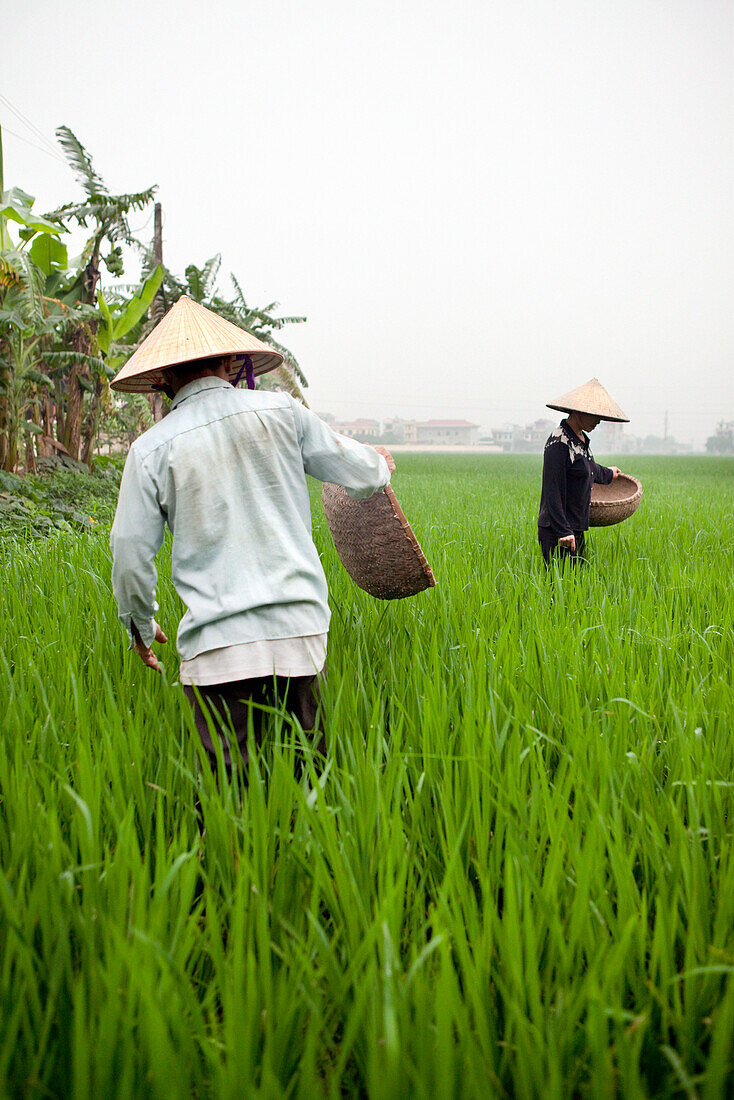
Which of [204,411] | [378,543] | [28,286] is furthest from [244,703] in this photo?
A: [28,286]

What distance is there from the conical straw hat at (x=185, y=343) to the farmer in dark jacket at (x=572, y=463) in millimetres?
2005

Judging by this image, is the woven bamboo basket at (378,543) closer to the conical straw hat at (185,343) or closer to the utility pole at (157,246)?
the conical straw hat at (185,343)

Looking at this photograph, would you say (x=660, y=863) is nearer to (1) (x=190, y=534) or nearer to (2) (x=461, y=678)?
(2) (x=461, y=678)

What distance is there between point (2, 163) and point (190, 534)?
7.70 m

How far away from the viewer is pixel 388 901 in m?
0.92

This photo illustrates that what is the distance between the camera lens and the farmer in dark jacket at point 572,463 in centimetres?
337

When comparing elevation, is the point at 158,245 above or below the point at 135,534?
above

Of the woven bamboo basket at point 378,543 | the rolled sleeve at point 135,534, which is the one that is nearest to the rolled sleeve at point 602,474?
the woven bamboo basket at point 378,543

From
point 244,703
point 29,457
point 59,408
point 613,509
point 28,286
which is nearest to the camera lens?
point 244,703

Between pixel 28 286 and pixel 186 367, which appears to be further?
pixel 28 286

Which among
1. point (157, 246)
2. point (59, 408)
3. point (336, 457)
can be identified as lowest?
point (336, 457)

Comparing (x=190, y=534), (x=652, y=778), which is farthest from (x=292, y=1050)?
(x=190, y=534)

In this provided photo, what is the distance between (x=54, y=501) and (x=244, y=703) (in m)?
5.71

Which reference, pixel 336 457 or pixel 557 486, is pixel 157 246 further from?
pixel 336 457
